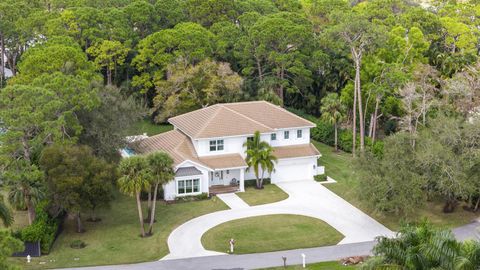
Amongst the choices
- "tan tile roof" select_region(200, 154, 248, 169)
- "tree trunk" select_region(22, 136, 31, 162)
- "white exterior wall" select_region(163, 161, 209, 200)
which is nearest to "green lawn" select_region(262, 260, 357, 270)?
"white exterior wall" select_region(163, 161, 209, 200)

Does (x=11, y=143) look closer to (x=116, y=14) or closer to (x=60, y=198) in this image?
(x=60, y=198)

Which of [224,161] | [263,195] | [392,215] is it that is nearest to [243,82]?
[224,161]

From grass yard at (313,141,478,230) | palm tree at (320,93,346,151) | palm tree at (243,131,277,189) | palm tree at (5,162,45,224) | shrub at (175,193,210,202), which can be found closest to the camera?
palm tree at (5,162,45,224)

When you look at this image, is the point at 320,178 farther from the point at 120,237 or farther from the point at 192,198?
the point at 120,237

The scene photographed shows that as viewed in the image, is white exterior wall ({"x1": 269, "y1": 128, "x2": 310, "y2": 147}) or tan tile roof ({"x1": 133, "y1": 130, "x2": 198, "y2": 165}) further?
white exterior wall ({"x1": 269, "y1": 128, "x2": 310, "y2": 147})

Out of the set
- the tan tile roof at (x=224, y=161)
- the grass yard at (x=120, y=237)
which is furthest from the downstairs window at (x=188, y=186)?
the tan tile roof at (x=224, y=161)

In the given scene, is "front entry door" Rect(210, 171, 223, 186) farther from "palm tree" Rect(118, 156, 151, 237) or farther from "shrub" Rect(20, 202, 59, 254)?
"shrub" Rect(20, 202, 59, 254)

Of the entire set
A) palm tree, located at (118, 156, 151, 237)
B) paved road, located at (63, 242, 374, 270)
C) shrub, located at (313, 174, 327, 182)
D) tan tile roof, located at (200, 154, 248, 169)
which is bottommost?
paved road, located at (63, 242, 374, 270)

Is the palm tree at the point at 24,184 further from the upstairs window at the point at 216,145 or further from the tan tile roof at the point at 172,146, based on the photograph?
the upstairs window at the point at 216,145

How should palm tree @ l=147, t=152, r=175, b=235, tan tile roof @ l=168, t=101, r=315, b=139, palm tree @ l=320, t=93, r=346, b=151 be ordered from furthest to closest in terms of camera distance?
palm tree @ l=320, t=93, r=346, b=151, tan tile roof @ l=168, t=101, r=315, b=139, palm tree @ l=147, t=152, r=175, b=235
